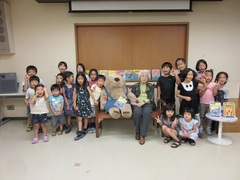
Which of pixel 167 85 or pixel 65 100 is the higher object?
pixel 167 85

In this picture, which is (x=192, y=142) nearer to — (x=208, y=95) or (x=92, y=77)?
(x=208, y=95)

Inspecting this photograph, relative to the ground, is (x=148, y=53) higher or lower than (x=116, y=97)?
higher

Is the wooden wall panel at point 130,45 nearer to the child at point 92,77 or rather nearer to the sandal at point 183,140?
the child at point 92,77

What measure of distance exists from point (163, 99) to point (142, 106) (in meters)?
0.41

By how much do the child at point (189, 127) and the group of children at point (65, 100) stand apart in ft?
4.40

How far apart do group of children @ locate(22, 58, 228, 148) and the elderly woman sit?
20cm

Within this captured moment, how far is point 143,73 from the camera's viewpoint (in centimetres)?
305

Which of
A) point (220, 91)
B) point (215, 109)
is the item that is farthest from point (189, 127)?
point (220, 91)

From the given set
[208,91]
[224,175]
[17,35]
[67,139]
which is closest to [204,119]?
[208,91]

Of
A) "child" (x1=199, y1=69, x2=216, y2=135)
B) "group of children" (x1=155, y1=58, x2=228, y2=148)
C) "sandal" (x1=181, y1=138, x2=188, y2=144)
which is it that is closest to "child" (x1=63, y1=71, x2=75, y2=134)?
"group of children" (x1=155, y1=58, x2=228, y2=148)

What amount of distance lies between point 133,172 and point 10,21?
11.3 feet

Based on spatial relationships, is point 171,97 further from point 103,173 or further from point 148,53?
point 103,173

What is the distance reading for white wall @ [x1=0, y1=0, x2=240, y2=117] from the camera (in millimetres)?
3711

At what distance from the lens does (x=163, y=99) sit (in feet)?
10.5
